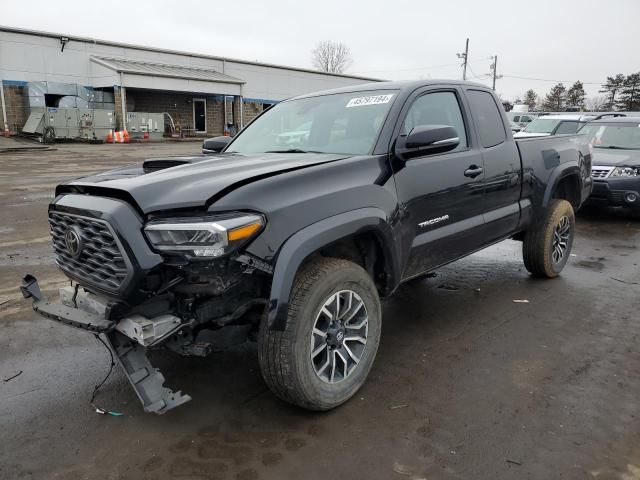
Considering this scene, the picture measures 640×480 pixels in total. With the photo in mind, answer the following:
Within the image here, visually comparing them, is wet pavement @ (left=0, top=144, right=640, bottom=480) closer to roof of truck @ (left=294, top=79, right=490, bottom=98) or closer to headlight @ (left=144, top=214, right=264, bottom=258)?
headlight @ (left=144, top=214, right=264, bottom=258)

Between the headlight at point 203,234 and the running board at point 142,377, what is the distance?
60cm

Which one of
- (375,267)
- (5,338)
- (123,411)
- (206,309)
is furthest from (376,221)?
(5,338)

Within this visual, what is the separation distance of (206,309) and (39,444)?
1168 millimetres

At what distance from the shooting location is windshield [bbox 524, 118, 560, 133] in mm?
13411

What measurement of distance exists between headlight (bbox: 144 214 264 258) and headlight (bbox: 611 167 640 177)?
8.24 metres

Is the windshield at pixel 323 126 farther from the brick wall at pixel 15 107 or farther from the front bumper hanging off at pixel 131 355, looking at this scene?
the brick wall at pixel 15 107

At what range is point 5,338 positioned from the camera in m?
4.14

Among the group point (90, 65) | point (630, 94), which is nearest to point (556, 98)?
point (630, 94)

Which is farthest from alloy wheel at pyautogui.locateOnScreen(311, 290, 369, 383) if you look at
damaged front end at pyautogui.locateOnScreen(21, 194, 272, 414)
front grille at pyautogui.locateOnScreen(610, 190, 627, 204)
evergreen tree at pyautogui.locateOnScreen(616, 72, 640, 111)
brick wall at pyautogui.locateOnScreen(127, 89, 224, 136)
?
evergreen tree at pyautogui.locateOnScreen(616, 72, 640, 111)

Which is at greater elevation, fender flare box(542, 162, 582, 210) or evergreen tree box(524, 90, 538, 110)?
evergreen tree box(524, 90, 538, 110)

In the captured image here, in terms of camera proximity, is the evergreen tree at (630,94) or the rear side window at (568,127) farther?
the evergreen tree at (630,94)

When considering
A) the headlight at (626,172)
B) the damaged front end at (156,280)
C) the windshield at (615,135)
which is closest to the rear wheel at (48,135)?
the windshield at (615,135)

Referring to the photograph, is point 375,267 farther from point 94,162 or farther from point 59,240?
point 94,162

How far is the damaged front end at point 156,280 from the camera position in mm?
2561
